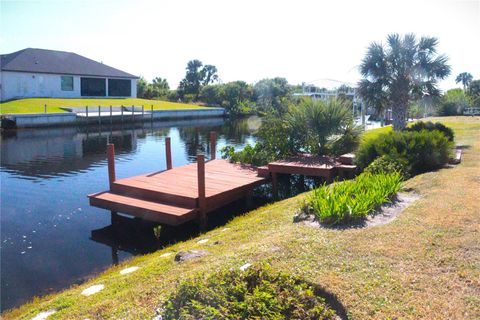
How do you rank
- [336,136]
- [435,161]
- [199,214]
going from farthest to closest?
[336,136] < [435,161] < [199,214]

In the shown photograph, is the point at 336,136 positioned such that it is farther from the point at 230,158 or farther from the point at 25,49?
the point at 25,49

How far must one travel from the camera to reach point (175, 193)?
390 inches

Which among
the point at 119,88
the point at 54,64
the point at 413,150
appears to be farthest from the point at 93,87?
the point at 413,150

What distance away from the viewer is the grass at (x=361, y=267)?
4008 millimetres

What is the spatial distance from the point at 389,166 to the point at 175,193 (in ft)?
15.7

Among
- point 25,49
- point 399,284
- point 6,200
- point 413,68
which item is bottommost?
point 6,200

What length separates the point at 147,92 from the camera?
6088cm

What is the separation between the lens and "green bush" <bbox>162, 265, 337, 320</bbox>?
3691 mm

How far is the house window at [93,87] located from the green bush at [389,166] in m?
44.3

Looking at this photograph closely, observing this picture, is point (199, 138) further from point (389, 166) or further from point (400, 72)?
point (389, 166)

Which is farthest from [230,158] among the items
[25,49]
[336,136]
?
[25,49]

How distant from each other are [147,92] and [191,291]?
59233 mm

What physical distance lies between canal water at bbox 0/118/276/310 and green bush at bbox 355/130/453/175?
3794 millimetres

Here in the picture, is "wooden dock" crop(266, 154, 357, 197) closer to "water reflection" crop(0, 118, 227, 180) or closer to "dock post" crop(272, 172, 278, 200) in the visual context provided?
"dock post" crop(272, 172, 278, 200)
